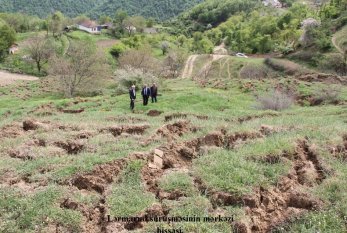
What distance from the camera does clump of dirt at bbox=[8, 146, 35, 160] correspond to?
10.4m

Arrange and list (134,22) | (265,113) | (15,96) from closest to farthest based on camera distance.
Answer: (265,113), (15,96), (134,22)

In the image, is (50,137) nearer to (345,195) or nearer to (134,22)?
(345,195)

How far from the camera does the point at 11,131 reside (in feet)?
43.8

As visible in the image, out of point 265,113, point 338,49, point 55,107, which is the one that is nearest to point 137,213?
point 265,113

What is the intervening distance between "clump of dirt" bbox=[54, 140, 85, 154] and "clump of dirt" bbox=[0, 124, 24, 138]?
269 cm

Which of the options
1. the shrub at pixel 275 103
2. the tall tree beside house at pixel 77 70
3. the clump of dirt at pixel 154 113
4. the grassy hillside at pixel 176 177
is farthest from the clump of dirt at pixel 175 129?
the tall tree beside house at pixel 77 70

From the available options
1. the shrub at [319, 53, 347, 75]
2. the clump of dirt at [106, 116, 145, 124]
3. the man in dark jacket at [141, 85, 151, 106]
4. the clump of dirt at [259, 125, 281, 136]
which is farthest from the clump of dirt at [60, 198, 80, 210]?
the shrub at [319, 53, 347, 75]

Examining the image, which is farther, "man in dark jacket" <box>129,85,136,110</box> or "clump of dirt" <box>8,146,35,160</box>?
"man in dark jacket" <box>129,85,136,110</box>

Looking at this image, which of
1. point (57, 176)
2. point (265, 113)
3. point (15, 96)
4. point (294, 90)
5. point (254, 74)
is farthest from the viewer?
point (254, 74)

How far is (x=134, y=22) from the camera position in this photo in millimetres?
111375

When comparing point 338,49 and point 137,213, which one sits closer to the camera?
point 137,213

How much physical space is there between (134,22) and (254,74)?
68436 millimetres

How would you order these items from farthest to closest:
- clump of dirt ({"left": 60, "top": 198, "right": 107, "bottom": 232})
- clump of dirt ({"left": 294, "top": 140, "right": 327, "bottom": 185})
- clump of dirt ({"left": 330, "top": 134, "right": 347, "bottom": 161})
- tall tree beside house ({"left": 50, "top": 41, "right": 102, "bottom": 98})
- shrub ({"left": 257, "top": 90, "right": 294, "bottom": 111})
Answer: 1. tall tree beside house ({"left": 50, "top": 41, "right": 102, "bottom": 98})
2. shrub ({"left": 257, "top": 90, "right": 294, "bottom": 111})
3. clump of dirt ({"left": 330, "top": 134, "right": 347, "bottom": 161})
4. clump of dirt ({"left": 294, "top": 140, "right": 327, "bottom": 185})
5. clump of dirt ({"left": 60, "top": 198, "right": 107, "bottom": 232})

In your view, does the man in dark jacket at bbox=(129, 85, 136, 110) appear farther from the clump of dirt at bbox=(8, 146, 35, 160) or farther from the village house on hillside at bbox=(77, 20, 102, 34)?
the village house on hillside at bbox=(77, 20, 102, 34)
